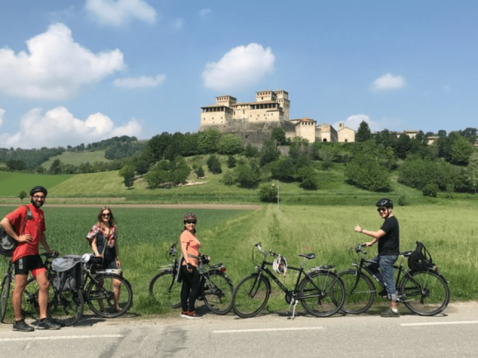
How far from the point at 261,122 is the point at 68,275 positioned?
6095 inches

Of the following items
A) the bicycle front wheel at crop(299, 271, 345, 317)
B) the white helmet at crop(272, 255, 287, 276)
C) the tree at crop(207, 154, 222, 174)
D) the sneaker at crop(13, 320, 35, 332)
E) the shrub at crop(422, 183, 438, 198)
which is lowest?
the shrub at crop(422, 183, 438, 198)

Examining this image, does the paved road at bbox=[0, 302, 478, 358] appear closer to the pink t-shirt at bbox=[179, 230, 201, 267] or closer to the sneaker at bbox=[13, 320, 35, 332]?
the sneaker at bbox=[13, 320, 35, 332]

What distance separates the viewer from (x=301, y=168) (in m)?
108

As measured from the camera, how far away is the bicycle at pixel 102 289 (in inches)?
324

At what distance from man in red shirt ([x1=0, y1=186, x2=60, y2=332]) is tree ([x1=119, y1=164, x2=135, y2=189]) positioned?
4417 inches

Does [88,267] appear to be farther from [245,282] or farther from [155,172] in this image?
[155,172]

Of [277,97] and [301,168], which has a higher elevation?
[277,97]

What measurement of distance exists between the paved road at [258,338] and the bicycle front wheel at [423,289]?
35cm

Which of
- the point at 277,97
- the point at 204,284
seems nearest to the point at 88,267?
the point at 204,284

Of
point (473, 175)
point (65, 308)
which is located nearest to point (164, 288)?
point (65, 308)

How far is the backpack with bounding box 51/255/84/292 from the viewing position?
7.73 meters

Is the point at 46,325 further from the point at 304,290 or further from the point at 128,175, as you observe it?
the point at 128,175

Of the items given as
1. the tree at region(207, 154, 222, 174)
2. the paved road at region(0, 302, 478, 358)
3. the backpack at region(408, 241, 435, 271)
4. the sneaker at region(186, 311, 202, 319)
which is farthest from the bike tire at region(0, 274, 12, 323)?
the tree at region(207, 154, 222, 174)

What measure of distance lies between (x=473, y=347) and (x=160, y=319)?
224 inches
